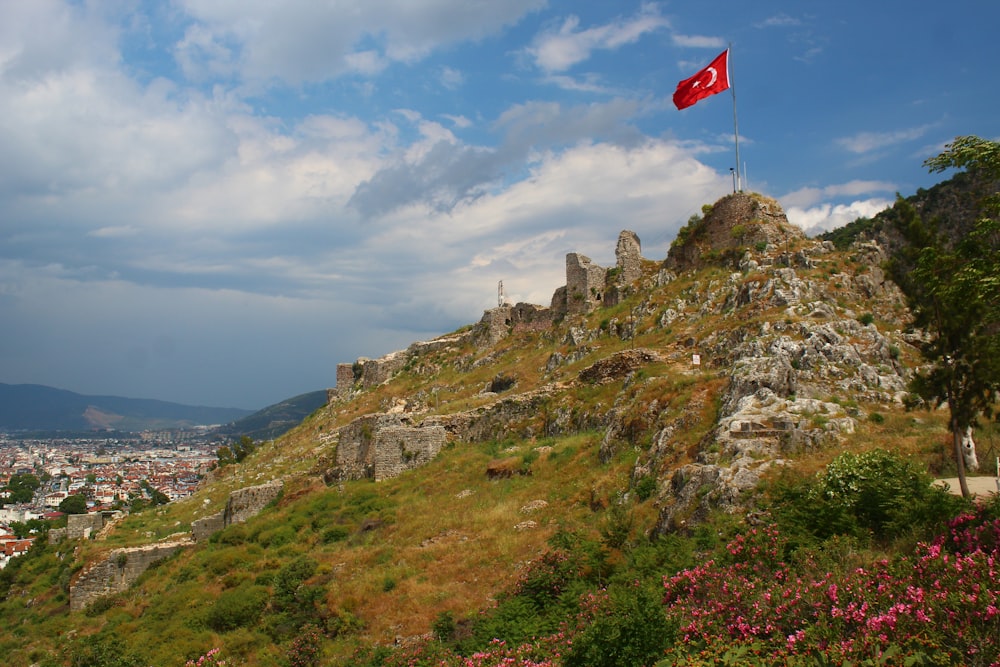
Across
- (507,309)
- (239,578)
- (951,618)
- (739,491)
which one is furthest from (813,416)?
(507,309)

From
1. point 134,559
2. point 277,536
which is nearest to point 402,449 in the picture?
point 277,536

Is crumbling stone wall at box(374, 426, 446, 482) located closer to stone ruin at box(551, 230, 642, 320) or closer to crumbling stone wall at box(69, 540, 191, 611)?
crumbling stone wall at box(69, 540, 191, 611)

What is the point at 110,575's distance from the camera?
23844 mm

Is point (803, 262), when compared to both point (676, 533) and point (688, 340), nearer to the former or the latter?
point (688, 340)

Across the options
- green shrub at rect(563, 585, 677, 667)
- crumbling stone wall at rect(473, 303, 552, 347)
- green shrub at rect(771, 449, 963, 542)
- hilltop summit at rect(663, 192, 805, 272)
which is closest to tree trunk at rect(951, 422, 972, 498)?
green shrub at rect(771, 449, 963, 542)

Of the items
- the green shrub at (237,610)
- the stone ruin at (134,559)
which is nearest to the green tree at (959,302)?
the green shrub at (237,610)

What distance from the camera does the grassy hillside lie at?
902 centimetres

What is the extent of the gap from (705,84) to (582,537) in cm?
2207

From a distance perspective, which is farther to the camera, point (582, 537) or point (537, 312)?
point (537, 312)

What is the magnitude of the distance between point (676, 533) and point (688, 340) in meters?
12.6

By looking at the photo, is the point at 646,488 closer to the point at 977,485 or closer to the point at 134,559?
the point at 977,485

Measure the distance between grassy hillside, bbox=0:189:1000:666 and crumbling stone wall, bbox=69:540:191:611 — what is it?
35.2 inches

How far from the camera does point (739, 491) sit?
11.5 metres

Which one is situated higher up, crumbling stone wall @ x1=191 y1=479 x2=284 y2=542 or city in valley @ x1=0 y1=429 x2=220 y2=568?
crumbling stone wall @ x1=191 y1=479 x2=284 y2=542
